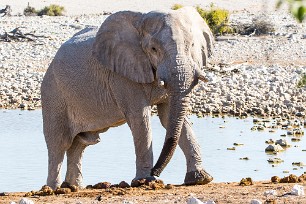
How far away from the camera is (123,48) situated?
9141 millimetres

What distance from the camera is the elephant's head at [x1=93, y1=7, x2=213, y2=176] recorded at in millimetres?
8070

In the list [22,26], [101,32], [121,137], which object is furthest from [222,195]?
[22,26]

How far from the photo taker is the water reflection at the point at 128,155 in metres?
11.5

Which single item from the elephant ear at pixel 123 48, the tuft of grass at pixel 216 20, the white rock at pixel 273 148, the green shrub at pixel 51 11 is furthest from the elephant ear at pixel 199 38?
the green shrub at pixel 51 11

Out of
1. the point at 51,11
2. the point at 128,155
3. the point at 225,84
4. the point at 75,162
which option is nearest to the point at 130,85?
the point at 75,162

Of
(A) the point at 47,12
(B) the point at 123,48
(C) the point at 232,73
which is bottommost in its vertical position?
(A) the point at 47,12

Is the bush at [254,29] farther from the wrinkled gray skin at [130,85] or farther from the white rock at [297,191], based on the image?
the white rock at [297,191]

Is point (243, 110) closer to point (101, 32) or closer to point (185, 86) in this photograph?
point (101, 32)

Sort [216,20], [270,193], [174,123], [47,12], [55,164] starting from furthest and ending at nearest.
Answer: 1. [47,12]
2. [216,20]
3. [55,164]
4. [174,123]
5. [270,193]

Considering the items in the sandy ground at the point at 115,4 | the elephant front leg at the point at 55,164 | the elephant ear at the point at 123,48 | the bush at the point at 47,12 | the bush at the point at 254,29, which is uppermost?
the elephant ear at the point at 123,48

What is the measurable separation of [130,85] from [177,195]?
195 centimetres

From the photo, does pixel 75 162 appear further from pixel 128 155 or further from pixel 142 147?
pixel 128 155

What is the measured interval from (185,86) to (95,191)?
1.05 metres

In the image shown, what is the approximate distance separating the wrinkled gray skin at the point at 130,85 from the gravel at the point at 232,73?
2.20 metres
